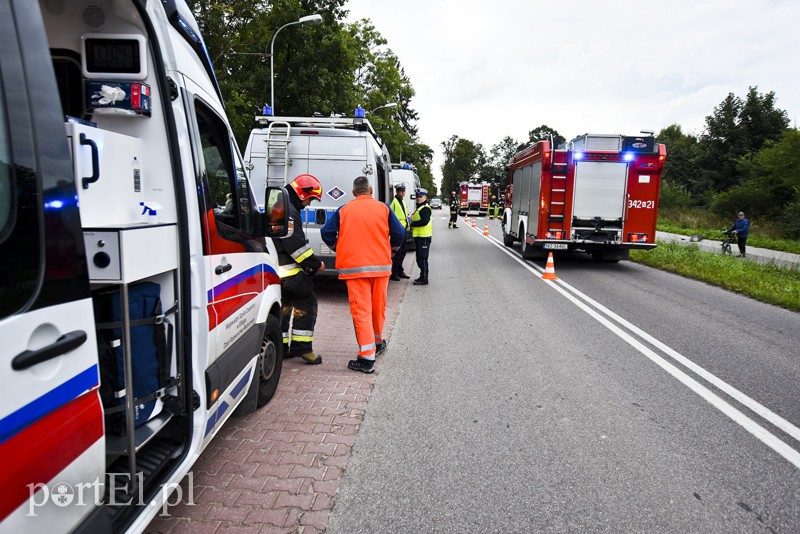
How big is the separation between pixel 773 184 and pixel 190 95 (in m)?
43.1

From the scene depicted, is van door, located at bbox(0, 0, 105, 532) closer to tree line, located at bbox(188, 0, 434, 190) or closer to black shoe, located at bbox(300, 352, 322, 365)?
black shoe, located at bbox(300, 352, 322, 365)

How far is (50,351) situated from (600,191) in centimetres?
1263

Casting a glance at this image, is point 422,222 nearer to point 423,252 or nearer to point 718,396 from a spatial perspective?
point 423,252

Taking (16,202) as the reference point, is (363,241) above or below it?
below

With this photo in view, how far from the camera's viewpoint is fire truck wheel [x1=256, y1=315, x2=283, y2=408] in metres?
4.23

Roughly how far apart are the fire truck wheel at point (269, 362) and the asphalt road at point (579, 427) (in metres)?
0.87

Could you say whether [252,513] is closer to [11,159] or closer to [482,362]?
[11,159]

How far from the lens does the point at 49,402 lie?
1575 mm

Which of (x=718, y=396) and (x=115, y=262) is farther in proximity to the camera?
(x=718, y=396)

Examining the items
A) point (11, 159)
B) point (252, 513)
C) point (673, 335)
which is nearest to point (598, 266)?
point (673, 335)

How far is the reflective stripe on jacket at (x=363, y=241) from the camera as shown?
5125 mm

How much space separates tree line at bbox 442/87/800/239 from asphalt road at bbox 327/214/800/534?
43.6 ft

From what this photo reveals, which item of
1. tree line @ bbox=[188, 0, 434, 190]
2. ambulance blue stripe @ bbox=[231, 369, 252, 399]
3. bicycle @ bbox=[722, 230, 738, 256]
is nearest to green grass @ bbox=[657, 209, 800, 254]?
bicycle @ bbox=[722, 230, 738, 256]

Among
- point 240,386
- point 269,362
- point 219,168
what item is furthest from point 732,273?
point 219,168
